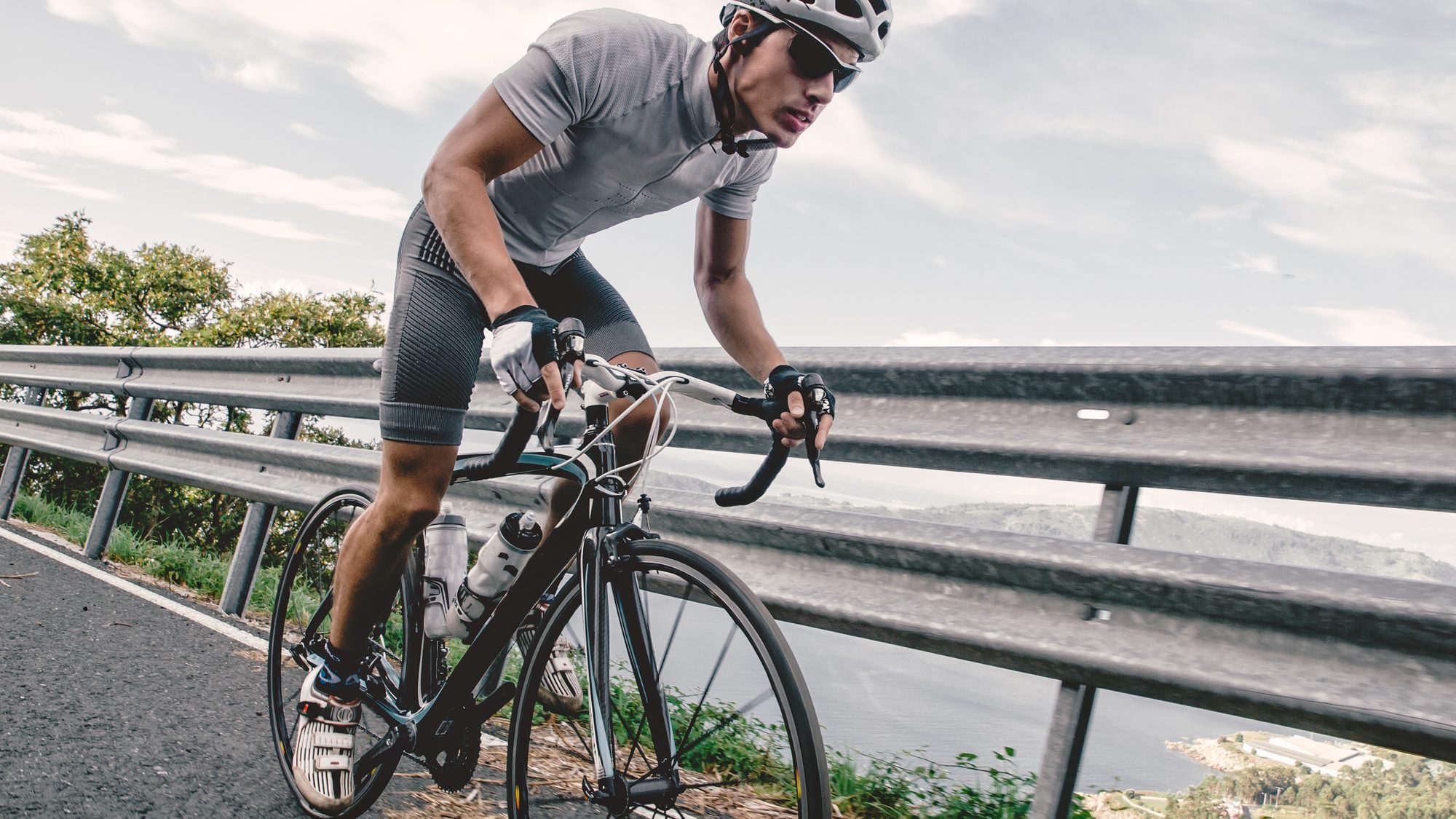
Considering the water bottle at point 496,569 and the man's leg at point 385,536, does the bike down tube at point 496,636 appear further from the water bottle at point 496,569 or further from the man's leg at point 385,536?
the man's leg at point 385,536

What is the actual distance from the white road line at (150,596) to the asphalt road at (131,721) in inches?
2.4

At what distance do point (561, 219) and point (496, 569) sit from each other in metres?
0.88

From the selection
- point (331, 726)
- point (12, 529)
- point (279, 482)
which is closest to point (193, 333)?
point (12, 529)

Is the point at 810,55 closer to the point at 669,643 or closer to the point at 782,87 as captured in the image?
the point at 782,87

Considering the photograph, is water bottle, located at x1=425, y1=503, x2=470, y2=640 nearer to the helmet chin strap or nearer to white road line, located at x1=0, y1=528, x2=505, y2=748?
white road line, located at x1=0, y1=528, x2=505, y2=748

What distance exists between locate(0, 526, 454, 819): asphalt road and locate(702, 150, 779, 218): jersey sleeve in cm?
173

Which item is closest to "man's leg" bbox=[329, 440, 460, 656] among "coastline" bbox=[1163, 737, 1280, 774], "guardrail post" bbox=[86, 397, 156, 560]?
"coastline" bbox=[1163, 737, 1280, 774]

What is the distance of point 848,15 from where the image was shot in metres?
2.12

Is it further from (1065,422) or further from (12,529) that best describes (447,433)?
(12,529)

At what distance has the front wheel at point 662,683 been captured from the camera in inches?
65.0

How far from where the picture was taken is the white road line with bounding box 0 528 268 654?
13.9 ft

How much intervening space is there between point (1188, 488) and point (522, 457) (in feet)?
4.71

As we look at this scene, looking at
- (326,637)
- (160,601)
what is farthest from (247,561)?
(326,637)

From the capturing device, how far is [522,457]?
224 centimetres
